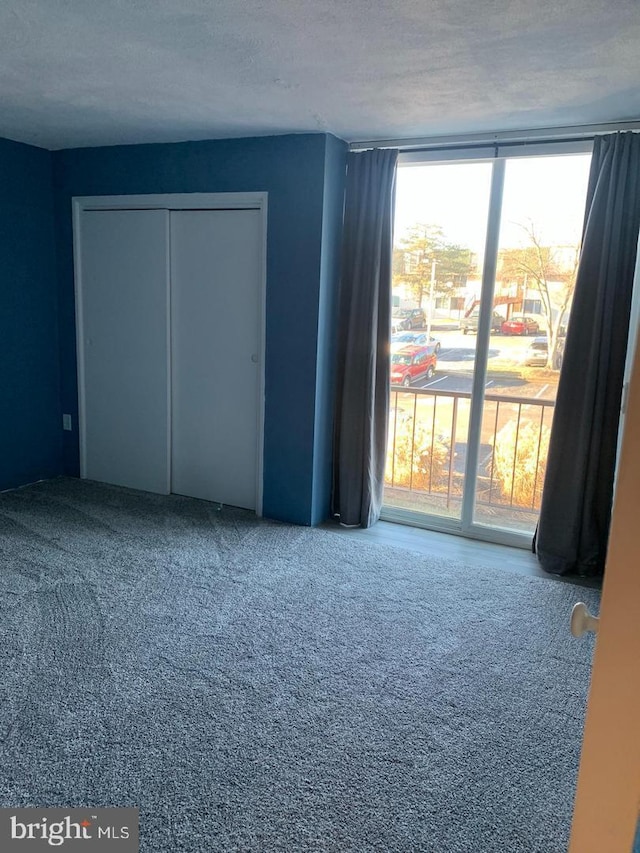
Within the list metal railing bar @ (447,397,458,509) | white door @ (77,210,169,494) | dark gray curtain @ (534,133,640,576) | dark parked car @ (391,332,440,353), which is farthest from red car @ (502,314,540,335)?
white door @ (77,210,169,494)

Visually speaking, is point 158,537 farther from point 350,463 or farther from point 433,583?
point 433,583

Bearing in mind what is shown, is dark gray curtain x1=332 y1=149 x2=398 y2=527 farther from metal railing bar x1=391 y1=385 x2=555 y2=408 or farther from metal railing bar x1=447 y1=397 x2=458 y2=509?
metal railing bar x1=447 y1=397 x2=458 y2=509

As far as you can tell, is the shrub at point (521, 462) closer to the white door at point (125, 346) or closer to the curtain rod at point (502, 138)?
the curtain rod at point (502, 138)

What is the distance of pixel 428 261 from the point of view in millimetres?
3662

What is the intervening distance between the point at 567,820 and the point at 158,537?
8.19ft

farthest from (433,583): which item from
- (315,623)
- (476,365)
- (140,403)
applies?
(140,403)

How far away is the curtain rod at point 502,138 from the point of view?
3.04 meters

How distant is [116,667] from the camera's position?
2.36 metres

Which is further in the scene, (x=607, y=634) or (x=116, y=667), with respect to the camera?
(x=116, y=667)

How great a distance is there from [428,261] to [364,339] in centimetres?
59

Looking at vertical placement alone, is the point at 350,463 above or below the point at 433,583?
above

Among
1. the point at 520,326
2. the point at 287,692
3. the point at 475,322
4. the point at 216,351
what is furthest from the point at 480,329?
the point at 287,692

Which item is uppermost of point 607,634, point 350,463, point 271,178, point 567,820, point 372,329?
point 271,178

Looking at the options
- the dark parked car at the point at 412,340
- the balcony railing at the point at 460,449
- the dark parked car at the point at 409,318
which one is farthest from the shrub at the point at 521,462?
the dark parked car at the point at 409,318
